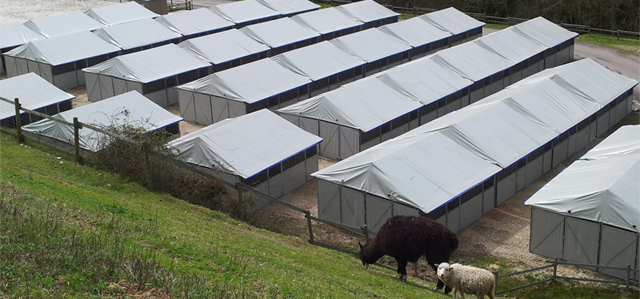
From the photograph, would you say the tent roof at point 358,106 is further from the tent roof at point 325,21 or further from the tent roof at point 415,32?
the tent roof at point 325,21

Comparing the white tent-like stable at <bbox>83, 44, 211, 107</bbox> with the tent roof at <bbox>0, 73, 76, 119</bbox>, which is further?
the white tent-like stable at <bbox>83, 44, 211, 107</bbox>

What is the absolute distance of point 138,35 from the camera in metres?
46.4

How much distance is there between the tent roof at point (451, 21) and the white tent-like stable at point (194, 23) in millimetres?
16282

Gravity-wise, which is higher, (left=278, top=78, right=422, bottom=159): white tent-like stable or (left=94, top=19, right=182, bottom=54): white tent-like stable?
(left=94, top=19, right=182, bottom=54): white tent-like stable

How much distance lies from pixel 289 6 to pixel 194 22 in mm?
10116

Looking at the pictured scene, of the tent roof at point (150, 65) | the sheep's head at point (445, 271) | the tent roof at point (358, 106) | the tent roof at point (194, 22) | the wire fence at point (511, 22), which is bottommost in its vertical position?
the wire fence at point (511, 22)

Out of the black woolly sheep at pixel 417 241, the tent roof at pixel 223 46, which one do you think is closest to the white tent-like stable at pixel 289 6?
the tent roof at pixel 223 46

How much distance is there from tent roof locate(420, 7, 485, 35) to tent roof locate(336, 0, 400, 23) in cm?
536

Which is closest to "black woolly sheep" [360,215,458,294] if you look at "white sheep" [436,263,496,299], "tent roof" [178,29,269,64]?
"white sheep" [436,263,496,299]

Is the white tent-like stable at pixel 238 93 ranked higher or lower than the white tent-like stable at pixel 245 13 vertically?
lower

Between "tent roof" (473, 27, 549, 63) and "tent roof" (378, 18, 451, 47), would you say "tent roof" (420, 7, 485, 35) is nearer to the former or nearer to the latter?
"tent roof" (378, 18, 451, 47)

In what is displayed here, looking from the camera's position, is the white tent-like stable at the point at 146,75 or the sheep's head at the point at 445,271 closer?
the sheep's head at the point at 445,271

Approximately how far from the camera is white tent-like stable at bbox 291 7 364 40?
49.3 m

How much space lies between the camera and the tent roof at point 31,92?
3147cm
